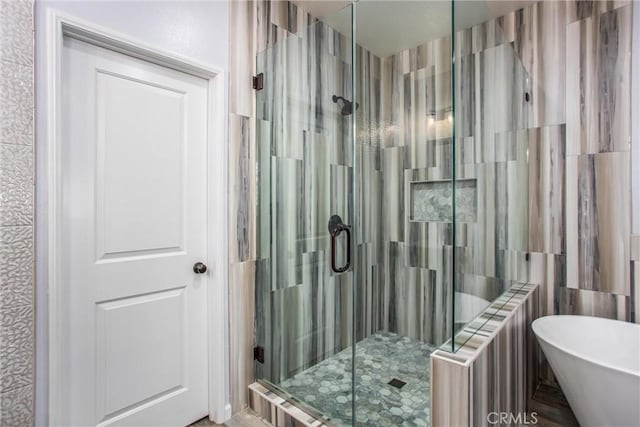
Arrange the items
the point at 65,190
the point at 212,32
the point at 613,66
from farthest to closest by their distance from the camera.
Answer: the point at 613,66
the point at 212,32
the point at 65,190

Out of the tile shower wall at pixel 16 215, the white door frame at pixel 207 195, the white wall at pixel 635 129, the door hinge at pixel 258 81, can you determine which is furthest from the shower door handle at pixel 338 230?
the white wall at pixel 635 129

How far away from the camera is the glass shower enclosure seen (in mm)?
1700

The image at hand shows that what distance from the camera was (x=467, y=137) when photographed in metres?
1.64

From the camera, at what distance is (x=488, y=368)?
1337mm

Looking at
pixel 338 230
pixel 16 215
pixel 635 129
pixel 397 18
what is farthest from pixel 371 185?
pixel 16 215

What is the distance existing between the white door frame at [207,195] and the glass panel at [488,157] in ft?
4.12

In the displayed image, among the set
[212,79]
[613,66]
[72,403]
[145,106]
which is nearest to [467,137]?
[613,66]

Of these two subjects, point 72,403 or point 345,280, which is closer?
point 72,403

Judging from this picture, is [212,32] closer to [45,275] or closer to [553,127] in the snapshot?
[45,275]

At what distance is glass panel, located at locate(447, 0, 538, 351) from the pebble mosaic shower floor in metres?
0.68

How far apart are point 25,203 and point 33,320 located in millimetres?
458

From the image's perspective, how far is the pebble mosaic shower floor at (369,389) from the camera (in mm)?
1681

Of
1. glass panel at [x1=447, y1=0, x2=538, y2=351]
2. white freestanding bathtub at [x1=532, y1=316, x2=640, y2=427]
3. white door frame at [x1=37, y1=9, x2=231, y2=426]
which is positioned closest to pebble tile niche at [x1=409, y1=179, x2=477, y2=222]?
glass panel at [x1=447, y1=0, x2=538, y2=351]

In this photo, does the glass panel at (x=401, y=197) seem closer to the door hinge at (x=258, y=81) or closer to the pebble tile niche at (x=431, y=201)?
the pebble tile niche at (x=431, y=201)
